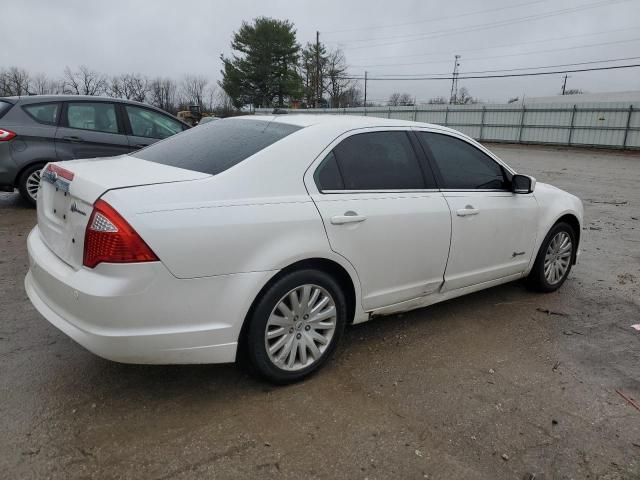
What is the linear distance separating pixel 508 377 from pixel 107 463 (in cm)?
236

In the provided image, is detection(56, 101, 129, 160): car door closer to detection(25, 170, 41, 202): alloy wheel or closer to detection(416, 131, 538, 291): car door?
detection(25, 170, 41, 202): alloy wheel

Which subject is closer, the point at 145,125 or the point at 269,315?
the point at 269,315

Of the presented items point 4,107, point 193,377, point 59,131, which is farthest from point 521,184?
point 4,107

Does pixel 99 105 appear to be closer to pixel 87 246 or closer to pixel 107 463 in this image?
pixel 87 246

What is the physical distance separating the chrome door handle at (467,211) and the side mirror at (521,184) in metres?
0.58

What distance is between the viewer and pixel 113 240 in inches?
93.6

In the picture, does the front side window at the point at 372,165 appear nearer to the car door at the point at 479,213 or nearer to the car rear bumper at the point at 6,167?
the car door at the point at 479,213

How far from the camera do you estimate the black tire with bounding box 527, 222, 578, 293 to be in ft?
15.0

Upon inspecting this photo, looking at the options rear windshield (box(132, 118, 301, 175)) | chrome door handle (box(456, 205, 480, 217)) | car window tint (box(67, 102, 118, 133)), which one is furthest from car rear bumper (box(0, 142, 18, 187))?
chrome door handle (box(456, 205, 480, 217))

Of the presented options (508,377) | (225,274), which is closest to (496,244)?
(508,377)

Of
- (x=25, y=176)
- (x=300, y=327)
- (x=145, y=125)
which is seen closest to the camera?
(x=300, y=327)

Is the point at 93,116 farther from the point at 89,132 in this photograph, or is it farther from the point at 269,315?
the point at 269,315

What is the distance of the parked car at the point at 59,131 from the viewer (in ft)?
22.2

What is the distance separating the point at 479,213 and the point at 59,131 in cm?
595
